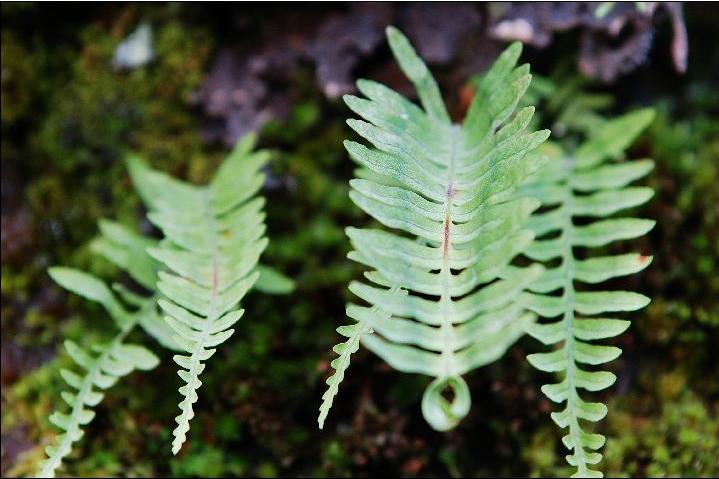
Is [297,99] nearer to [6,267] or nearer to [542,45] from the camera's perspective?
[542,45]

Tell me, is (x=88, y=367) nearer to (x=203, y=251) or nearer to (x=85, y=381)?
(x=85, y=381)

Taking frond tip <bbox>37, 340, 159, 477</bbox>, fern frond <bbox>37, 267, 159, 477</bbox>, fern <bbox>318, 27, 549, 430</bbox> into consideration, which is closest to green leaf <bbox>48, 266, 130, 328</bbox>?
fern frond <bbox>37, 267, 159, 477</bbox>

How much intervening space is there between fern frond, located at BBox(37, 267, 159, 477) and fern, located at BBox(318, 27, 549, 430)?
0.63 meters

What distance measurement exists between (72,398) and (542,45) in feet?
5.57

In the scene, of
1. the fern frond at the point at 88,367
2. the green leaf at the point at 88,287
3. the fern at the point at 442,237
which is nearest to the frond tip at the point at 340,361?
the fern at the point at 442,237

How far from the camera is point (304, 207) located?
2.42 metres

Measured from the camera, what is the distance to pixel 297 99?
2.51 metres

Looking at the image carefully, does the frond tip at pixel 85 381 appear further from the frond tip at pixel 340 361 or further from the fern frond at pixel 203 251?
the frond tip at pixel 340 361

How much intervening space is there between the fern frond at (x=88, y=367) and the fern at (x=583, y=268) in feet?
3.30

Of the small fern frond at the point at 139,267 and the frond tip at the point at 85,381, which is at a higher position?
the small fern frond at the point at 139,267

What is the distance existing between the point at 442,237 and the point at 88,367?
99 cm

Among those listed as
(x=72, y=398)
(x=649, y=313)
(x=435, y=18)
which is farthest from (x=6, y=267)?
(x=649, y=313)

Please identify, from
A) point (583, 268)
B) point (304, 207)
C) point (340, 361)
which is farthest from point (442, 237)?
point (304, 207)

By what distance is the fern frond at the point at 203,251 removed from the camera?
1402 millimetres
